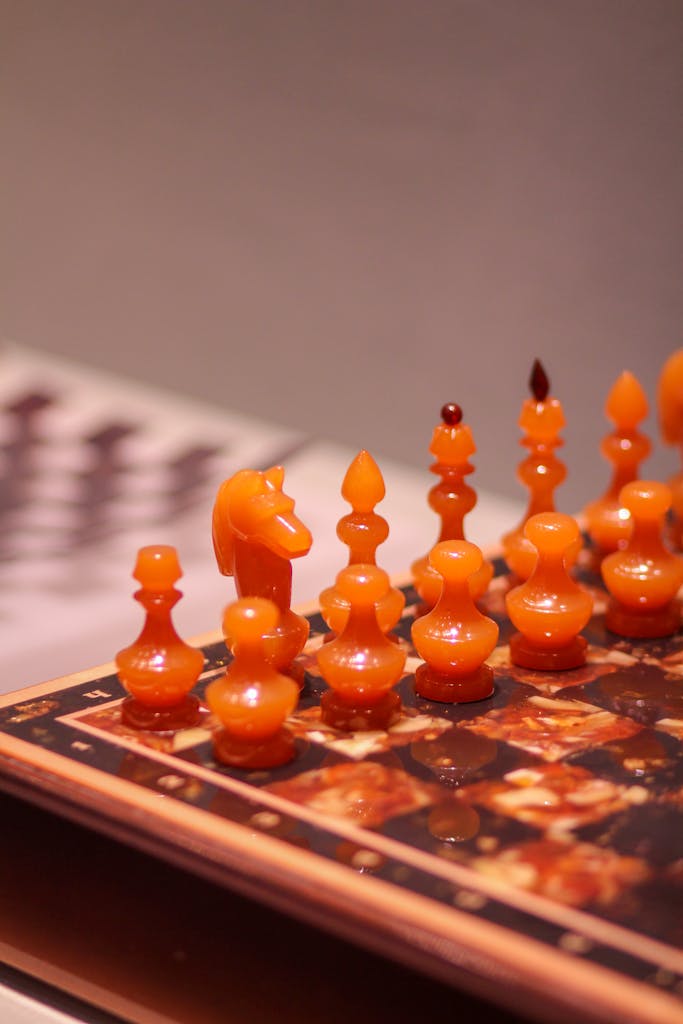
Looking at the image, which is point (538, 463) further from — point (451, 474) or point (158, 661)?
point (158, 661)

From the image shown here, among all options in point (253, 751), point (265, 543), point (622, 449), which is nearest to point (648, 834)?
point (253, 751)

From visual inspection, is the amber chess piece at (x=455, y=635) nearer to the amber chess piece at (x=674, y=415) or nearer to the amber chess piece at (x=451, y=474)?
the amber chess piece at (x=451, y=474)

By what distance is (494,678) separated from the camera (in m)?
1.71

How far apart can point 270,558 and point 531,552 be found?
0.41 m

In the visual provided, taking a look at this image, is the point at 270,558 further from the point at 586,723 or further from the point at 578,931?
the point at 578,931

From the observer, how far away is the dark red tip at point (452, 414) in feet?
5.72

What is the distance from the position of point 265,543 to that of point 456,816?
355 mm

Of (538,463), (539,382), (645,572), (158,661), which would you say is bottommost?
(158,661)

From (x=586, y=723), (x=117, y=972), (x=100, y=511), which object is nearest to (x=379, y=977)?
(x=117, y=972)

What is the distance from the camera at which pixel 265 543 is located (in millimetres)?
1566

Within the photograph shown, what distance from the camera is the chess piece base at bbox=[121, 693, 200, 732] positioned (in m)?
1.56

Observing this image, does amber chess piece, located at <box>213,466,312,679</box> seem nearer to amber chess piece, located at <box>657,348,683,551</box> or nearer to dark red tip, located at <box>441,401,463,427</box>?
dark red tip, located at <box>441,401,463,427</box>

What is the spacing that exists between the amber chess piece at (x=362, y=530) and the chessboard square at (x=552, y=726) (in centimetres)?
17

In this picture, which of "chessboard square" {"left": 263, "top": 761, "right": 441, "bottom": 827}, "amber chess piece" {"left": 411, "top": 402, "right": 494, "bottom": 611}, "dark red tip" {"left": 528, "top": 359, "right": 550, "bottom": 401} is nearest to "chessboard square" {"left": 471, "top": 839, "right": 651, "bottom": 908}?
"chessboard square" {"left": 263, "top": 761, "right": 441, "bottom": 827}
